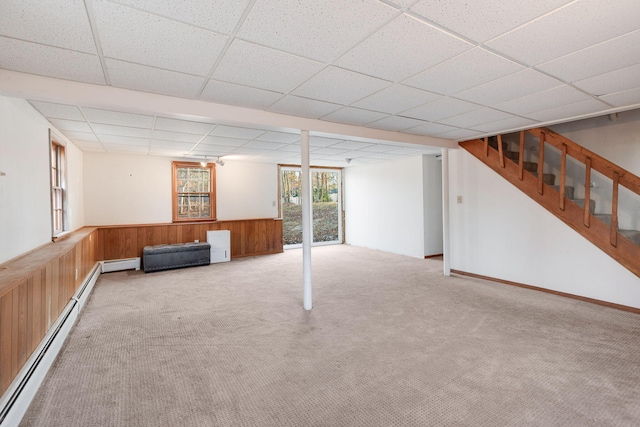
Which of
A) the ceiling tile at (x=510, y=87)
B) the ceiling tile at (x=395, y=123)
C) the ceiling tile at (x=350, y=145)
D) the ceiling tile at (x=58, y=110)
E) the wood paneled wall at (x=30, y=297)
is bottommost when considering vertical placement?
the wood paneled wall at (x=30, y=297)

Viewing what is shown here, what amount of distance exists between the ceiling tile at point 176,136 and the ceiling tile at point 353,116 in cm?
216

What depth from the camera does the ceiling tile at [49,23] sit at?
156cm

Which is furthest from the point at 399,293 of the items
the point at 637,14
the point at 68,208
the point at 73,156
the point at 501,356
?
the point at 73,156

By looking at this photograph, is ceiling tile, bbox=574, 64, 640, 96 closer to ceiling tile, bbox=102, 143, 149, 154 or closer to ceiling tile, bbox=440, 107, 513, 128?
ceiling tile, bbox=440, 107, 513, 128

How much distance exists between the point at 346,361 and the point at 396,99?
8.09ft

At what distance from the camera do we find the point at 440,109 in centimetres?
336

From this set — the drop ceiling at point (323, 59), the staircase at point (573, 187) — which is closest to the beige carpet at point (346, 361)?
the staircase at point (573, 187)

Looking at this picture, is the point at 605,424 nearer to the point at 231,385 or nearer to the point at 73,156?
the point at 231,385

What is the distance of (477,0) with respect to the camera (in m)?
1.57

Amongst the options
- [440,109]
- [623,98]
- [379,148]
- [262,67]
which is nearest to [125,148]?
[262,67]

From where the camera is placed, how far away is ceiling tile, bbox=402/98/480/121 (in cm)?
314

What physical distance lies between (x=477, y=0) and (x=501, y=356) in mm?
2577

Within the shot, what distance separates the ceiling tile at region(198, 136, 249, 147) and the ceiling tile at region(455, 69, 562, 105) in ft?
11.1

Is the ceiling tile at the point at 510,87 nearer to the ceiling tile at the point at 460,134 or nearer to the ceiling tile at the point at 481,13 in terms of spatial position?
the ceiling tile at the point at 481,13
